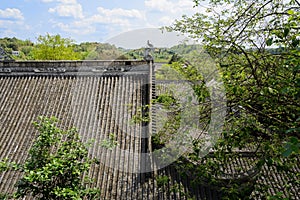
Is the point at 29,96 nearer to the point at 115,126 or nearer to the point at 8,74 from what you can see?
the point at 8,74

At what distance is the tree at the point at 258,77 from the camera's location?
10.8ft

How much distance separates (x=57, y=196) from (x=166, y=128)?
70.9 inches

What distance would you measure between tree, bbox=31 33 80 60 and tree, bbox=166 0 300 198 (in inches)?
736

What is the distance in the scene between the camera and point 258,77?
373cm

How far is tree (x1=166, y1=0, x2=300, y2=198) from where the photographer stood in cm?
330

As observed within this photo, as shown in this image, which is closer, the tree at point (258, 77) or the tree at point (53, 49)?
the tree at point (258, 77)

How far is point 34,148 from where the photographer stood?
4.23m

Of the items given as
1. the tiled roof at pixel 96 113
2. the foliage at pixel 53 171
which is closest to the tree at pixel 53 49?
the tiled roof at pixel 96 113

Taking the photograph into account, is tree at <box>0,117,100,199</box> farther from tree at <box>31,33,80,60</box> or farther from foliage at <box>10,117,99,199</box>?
tree at <box>31,33,80,60</box>

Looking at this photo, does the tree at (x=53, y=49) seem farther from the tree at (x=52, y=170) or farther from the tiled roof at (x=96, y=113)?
the tree at (x=52, y=170)

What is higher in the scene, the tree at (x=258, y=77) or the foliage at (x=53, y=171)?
the tree at (x=258, y=77)

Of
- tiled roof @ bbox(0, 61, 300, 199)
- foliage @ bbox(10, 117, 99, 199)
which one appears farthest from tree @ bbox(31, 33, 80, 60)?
foliage @ bbox(10, 117, 99, 199)

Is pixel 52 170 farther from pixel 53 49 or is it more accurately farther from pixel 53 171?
pixel 53 49

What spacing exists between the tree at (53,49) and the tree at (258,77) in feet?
61.3
